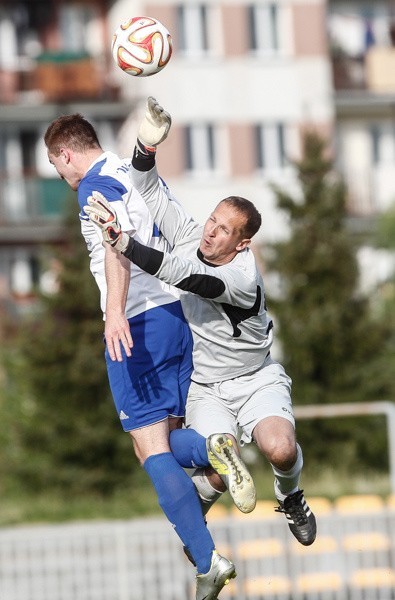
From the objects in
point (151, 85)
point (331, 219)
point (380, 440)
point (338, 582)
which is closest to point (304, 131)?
point (331, 219)

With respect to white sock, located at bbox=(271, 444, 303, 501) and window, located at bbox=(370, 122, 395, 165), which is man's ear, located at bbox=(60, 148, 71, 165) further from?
window, located at bbox=(370, 122, 395, 165)

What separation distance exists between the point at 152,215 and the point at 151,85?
93.6 ft

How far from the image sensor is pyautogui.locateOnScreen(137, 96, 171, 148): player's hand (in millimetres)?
8500

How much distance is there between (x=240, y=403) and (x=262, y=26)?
2974cm

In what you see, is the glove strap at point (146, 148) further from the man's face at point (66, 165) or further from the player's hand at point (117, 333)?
the player's hand at point (117, 333)

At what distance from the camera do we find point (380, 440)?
2816 cm

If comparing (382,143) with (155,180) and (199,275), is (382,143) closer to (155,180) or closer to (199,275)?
(155,180)

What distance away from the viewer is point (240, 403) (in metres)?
8.80

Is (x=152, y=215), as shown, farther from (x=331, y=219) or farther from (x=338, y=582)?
(x=331, y=219)

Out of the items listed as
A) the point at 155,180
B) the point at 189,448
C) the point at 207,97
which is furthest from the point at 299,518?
the point at 207,97

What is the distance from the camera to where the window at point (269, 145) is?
124ft

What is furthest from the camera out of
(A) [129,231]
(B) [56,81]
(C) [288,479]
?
(B) [56,81]

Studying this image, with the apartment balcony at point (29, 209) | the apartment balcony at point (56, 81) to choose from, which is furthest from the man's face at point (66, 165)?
the apartment balcony at point (56, 81)

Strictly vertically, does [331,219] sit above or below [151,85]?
A: below
